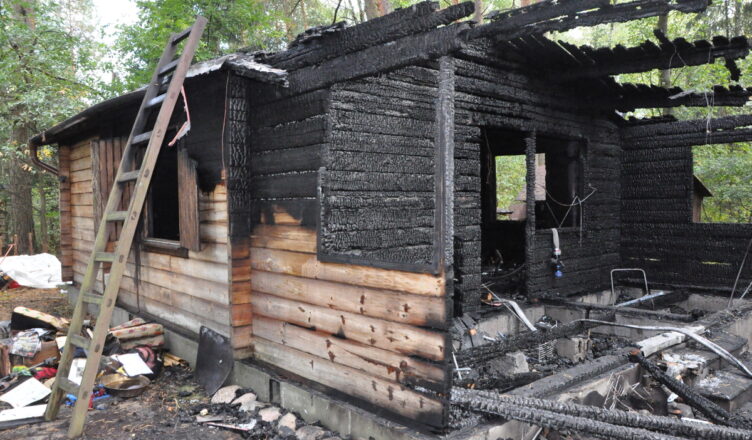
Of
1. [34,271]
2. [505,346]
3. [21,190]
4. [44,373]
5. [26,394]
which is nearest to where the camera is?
[505,346]

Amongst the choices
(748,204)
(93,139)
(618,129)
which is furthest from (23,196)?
(748,204)

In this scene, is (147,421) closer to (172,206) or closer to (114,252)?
(114,252)

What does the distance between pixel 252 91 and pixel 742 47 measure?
208 inches

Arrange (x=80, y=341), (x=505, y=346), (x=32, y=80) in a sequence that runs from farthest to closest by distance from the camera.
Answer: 1. (x=32, y=80)
2. (x=505, y=346)
3. (x=80, y=341)

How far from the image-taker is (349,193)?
4949 mm

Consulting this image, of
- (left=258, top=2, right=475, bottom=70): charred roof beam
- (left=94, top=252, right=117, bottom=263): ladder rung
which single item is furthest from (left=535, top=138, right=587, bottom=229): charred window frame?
(left=94, top=252, right=117, bottom=263): ladder rung

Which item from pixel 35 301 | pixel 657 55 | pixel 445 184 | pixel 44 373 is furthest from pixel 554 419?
pixel 35 301

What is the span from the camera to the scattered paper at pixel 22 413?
15.4ft

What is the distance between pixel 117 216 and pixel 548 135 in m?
6.37

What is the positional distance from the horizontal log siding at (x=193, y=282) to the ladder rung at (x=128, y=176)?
37.7 inches

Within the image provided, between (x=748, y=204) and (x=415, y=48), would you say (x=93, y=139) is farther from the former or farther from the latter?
(x=748, y=204)

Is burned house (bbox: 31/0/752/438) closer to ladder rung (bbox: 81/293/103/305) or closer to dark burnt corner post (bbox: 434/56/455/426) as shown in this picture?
dark burnt corner post (bbox: 434/56/455/426)

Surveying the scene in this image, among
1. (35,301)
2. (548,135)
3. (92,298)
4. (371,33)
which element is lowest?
(35,301)

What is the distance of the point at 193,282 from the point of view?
6090 mm
